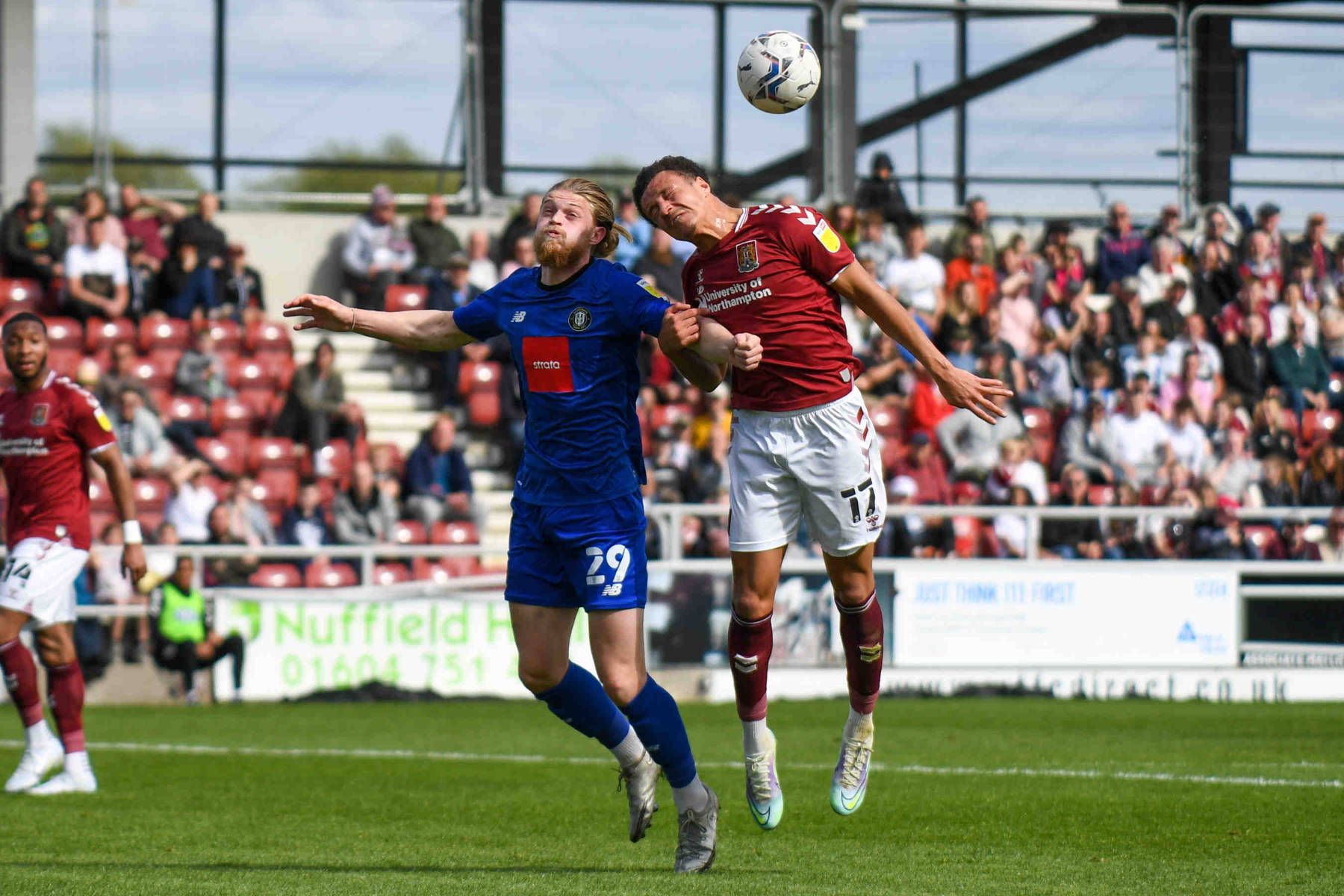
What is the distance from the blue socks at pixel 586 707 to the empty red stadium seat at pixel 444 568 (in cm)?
955

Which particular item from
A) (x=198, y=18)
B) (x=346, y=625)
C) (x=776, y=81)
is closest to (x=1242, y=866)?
(x=776, y=81)

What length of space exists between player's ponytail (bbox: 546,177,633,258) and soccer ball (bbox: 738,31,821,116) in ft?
3.12

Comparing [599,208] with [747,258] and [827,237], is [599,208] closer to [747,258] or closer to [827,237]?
[747,258]

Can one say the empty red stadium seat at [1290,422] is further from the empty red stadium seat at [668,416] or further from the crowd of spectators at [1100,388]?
the empty red stadium seat at [668,416]

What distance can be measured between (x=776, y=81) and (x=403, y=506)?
1044 cm

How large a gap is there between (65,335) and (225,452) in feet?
6.51

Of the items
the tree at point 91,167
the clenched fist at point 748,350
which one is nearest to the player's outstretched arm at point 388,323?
the clenched fist at point 748,350

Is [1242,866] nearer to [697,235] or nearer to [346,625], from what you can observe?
[697,235]

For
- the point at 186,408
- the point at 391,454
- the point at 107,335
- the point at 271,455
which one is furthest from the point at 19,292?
the point at 391,454

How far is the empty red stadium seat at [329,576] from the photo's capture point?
16.1m

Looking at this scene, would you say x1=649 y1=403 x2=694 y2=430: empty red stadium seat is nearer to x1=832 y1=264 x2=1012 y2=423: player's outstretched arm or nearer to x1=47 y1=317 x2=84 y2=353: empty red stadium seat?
x1=47 y1=317 x2=84 y2=353: empty red stadium seat

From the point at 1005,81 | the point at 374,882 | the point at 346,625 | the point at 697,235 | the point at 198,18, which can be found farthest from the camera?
the point at 1005,81

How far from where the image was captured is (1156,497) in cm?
1764

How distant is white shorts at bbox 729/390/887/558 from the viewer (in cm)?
713
